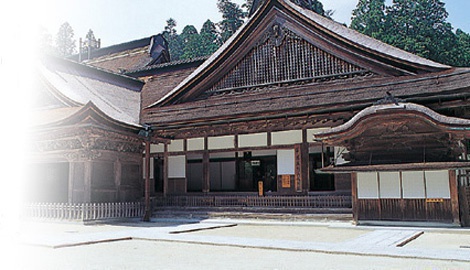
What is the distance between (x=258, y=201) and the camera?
1689 cm

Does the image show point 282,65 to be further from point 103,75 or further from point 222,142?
point 103,75

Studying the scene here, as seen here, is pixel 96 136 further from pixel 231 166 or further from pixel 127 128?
pixel 231 166

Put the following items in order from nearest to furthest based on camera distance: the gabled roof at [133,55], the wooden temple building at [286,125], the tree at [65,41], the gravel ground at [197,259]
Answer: the gravel ground at [197,259] < the wooden temple building at [286,125] < the gabled roof at [133,55] < the tree at [65,41]

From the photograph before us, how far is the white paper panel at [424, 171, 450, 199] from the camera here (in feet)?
43.0

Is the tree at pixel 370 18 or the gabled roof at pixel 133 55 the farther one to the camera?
the tree at pixel 370 18

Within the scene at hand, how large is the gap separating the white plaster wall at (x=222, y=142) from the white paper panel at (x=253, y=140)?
392mm

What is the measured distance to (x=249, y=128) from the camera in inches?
705

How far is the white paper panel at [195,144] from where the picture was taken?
19219 mm

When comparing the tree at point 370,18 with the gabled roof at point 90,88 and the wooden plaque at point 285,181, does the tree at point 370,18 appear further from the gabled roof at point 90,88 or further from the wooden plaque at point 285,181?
the wooden plaque at point 285,181

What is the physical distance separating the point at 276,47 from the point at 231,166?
7746 millimetres

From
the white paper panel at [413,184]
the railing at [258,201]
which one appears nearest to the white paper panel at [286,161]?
the railing at [258,201]

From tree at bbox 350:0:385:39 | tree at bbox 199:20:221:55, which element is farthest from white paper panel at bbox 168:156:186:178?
tree at bbox 199:20:221:55

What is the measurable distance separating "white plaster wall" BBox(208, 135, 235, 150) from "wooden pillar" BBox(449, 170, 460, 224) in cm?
855

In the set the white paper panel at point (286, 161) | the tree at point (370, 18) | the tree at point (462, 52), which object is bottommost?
the white paper panel at point (286, 161)
